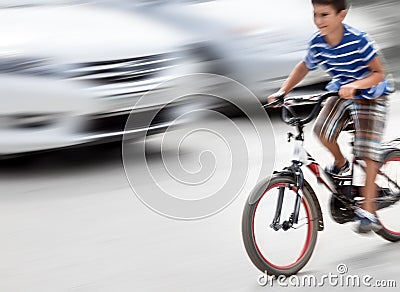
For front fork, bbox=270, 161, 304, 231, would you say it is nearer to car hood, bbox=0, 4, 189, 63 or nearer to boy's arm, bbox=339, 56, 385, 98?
boy's arm, bbox=339, 56, 385, 98

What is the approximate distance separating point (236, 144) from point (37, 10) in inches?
80.8

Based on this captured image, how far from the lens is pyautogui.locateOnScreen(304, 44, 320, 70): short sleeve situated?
15.6ft

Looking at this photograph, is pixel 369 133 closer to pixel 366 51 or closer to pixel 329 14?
pixel 366 51

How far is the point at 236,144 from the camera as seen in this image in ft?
25.4

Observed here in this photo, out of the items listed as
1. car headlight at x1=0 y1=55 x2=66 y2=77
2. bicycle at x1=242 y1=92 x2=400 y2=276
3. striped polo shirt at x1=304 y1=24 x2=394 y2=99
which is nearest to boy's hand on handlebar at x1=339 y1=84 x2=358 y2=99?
bicycle at x1=242 y1=92 x2=400 y2=276

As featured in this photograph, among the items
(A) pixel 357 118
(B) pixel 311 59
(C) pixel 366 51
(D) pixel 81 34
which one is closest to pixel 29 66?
(D) pixel 81 34

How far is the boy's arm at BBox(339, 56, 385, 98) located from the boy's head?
0.89ft

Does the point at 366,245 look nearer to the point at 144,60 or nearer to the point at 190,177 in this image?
the point at 190,177

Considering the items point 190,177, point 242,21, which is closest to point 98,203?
point 190,177

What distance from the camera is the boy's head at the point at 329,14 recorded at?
4559 mm

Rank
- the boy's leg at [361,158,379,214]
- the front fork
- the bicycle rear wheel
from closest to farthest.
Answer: the front fork, the boy's leg at [361,158,379,214], the bicycle rear wheel

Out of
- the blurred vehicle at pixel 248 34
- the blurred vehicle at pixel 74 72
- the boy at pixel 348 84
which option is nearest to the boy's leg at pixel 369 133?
the boy at pixel 348 84

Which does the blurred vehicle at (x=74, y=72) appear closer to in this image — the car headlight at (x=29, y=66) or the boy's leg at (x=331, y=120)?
the car headlight at (x=29, y=66)

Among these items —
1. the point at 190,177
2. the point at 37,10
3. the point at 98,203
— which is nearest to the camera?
the point at 98,203
